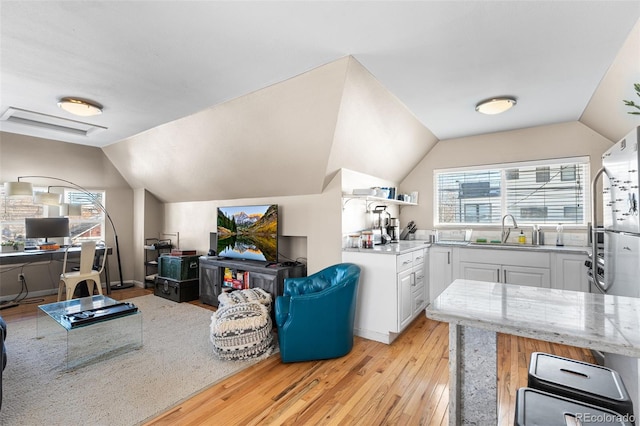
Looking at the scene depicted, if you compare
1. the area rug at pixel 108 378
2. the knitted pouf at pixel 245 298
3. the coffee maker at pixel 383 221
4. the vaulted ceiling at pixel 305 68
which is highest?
the vaulted ceiling at pixel 305 68

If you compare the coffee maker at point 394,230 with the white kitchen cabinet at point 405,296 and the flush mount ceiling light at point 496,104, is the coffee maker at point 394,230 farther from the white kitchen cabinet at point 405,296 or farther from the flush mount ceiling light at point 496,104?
the flush mount ceiling light at point 496,104

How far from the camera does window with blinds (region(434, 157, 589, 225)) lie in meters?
3.81

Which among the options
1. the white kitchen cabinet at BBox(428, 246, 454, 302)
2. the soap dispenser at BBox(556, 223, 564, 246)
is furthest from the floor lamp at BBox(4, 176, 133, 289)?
A: the soap dispenser at BBox(556, 223, 564, 246)

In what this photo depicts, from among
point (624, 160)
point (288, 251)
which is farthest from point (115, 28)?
point (624, 160)

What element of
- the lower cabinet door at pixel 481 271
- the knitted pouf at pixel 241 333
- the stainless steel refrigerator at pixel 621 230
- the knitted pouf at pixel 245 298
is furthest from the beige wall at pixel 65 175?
the stainless steel refrigerator at pixel 621 230

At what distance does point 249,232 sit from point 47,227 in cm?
324

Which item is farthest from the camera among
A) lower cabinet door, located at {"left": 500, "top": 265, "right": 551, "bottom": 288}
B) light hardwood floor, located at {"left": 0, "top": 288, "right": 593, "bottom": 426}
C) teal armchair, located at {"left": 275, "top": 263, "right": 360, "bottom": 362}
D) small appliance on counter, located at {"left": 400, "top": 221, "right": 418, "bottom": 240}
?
small appliance on counter, located at {"left": 400, "top": 221, "right": 418, "bottom": 240}

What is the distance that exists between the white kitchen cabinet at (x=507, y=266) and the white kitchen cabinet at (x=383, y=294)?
2.93 feet

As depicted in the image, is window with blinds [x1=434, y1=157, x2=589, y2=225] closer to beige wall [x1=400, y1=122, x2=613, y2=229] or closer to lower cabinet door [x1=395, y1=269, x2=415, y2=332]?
beige wall [x1=400, y1=122, x2=613, y2=229]

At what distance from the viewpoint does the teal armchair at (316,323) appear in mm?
2668

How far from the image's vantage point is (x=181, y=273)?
4.62 meters

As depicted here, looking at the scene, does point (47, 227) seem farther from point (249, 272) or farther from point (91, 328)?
point (249, 272)

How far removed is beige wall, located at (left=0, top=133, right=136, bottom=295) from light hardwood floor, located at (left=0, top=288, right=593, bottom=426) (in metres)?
4.52

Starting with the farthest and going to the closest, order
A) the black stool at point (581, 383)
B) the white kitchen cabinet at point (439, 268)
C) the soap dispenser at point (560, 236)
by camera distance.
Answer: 1. the white kitchen cabinet at point (439, 268)
2. the soap dispenser at point (560, 236)
3. the black stool at point (581, 383)
